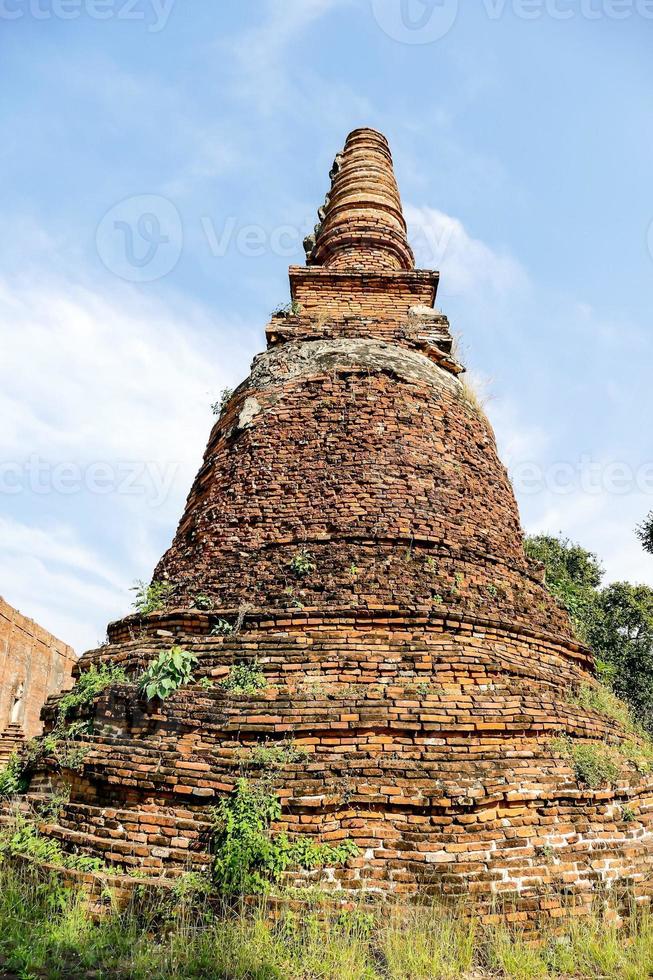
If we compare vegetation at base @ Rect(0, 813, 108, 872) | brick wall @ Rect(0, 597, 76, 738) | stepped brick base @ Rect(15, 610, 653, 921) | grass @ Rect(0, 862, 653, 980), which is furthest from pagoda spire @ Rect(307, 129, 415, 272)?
brick wall @ Rect(0, 597, 76, 738)

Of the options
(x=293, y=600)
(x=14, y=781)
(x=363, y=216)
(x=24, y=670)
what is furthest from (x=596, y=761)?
(x=24, y=670)

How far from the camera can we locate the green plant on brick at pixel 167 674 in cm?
476

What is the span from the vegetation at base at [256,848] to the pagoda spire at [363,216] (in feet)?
23.0

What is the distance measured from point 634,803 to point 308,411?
458 cm

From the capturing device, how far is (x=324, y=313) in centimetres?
867

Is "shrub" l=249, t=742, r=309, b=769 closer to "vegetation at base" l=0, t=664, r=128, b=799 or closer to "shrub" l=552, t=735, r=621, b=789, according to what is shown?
"vegetation at base" l=0, t=664, r=128, b=799

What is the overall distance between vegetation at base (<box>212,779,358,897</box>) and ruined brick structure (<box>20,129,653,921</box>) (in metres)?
0.10

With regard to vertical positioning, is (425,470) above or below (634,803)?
above

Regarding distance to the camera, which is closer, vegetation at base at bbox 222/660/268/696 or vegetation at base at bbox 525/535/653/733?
vegetation at base at bbox 222/660/268/696

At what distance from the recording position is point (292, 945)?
138 inches

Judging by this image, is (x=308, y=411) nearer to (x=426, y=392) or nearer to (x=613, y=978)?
(x=426, y=392)

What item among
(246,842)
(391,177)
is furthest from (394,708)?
(391,177)

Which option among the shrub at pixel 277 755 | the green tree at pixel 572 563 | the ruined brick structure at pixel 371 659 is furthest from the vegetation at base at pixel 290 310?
the green tree at pixel 572 563

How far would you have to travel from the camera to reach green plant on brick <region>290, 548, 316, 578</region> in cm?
570
